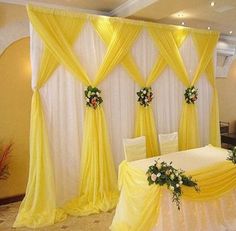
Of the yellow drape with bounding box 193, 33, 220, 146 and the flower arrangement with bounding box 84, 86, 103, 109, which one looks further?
the yellow drape with bounding box 193, 33, 220, 146

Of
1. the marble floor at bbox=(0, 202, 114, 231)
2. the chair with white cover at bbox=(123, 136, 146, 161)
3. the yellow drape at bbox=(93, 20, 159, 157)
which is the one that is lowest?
the marble floor at bbox=(0, 202, 114, 231)

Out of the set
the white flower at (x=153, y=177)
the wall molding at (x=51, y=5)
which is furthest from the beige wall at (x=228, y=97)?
the white flower at (x=153, y=177)

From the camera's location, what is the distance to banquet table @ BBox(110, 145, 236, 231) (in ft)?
8.06

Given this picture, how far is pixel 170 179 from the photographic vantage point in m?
2.36

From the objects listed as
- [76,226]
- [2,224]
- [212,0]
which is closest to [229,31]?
[212,0]

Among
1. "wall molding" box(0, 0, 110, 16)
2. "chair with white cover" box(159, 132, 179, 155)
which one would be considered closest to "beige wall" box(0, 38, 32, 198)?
"wall molding" box(0, 0, 110, 16)

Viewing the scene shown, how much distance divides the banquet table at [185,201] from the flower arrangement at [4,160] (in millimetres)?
1810

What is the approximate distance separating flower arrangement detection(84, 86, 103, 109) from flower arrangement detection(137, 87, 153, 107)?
2.61 ft

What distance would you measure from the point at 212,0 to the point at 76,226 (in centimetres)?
353

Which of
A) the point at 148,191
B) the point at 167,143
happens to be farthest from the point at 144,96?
the point at 148,191

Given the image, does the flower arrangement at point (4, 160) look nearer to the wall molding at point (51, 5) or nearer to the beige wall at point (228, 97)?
the wall molding at point (51, 5)

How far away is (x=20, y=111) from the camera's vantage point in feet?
12.5

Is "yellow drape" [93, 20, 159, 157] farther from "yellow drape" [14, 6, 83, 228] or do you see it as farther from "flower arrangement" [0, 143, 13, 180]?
"flower arrangement" [0, 143, 13, 180]

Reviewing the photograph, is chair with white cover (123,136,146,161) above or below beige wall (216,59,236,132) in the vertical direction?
below
